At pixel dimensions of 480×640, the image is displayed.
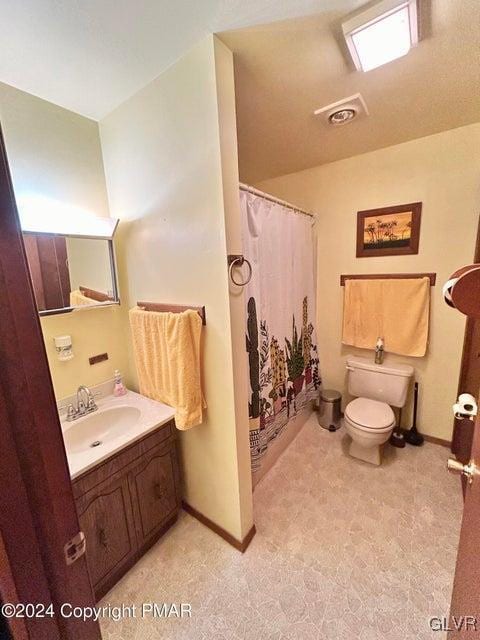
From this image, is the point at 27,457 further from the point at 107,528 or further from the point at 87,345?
the point at 87,345

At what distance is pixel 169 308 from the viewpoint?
1461mm

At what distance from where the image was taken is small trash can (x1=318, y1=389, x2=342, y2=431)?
2467mm

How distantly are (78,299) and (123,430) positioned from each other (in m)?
0.81

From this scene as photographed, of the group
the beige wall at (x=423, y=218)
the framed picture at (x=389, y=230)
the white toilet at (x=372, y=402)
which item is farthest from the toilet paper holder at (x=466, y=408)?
the framed picture at (x=389, y=230)

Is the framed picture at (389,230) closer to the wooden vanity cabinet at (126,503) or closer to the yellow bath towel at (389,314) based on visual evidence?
the yellow bath towel at (389,314)

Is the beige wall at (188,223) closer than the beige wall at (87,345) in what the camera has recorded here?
Yes

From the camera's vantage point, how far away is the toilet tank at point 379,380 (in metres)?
2.11

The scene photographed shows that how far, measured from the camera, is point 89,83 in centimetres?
129

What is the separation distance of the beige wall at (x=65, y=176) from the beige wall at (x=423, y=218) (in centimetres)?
169

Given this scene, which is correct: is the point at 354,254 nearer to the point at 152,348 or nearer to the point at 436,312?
the point at 436,312

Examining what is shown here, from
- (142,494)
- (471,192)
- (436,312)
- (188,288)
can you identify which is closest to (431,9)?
(471,192)

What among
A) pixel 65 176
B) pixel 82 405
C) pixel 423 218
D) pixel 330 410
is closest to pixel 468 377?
pixel 330 410

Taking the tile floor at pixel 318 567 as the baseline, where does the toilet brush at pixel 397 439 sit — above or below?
above

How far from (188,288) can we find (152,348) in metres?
0.43
